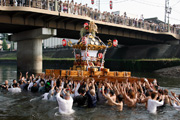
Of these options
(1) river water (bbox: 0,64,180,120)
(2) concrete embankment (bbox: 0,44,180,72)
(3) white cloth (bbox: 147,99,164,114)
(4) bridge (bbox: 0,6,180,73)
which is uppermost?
(4) bridge (bbox: 0,6,180,73)

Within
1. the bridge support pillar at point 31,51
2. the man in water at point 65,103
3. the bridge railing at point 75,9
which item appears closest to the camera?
the man in water at point 65,103

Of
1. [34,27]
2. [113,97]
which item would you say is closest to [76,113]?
[113,97]

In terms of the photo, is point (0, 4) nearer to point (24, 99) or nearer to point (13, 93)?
point (13, 93)

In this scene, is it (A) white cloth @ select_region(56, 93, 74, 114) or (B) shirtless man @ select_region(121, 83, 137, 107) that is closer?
(A) white cloth @ select_region(56, 93, 74, 114)

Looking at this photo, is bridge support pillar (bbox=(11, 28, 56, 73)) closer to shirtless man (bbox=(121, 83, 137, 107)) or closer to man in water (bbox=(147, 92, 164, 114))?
shirtless man (bbox=(121, 83, 137, 107))

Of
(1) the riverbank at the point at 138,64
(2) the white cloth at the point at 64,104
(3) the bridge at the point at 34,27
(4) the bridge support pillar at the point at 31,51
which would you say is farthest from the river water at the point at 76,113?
(1) the riverbank at the point at 138,64

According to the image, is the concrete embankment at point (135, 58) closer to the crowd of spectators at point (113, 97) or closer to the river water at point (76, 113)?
the crowd of spectators at point (113, 97)

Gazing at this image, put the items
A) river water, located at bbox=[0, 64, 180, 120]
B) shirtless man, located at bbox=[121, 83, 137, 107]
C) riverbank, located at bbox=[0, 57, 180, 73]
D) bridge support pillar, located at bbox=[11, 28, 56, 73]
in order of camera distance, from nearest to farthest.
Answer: river water, located at bbox=[0, 64, 180, 120], shirtless man, located at bbox=[121, 83, 137, 107], bridge support pillar, located at bbox=[11, 28, 56, 73], riverbank, located at bbox=[0, 57, 180, 73]

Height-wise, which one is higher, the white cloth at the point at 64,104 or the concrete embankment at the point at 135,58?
the concrete embankment at the point at 135,58

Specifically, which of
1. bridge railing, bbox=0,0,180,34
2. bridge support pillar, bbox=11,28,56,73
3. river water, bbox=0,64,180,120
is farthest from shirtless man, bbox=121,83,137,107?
bridge support pillar, bbox=11,28,56,73

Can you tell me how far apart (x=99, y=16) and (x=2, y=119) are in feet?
94.3

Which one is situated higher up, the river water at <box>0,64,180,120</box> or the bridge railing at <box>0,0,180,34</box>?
the bridge railing at <box>0,0,180,34</box>

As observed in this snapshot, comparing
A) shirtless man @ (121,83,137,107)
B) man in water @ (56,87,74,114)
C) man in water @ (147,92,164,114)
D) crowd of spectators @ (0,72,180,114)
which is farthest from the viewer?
shirtless man @ (121,83,137,107)

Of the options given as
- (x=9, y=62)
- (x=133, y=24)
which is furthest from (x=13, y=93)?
(x=9, y=62)
